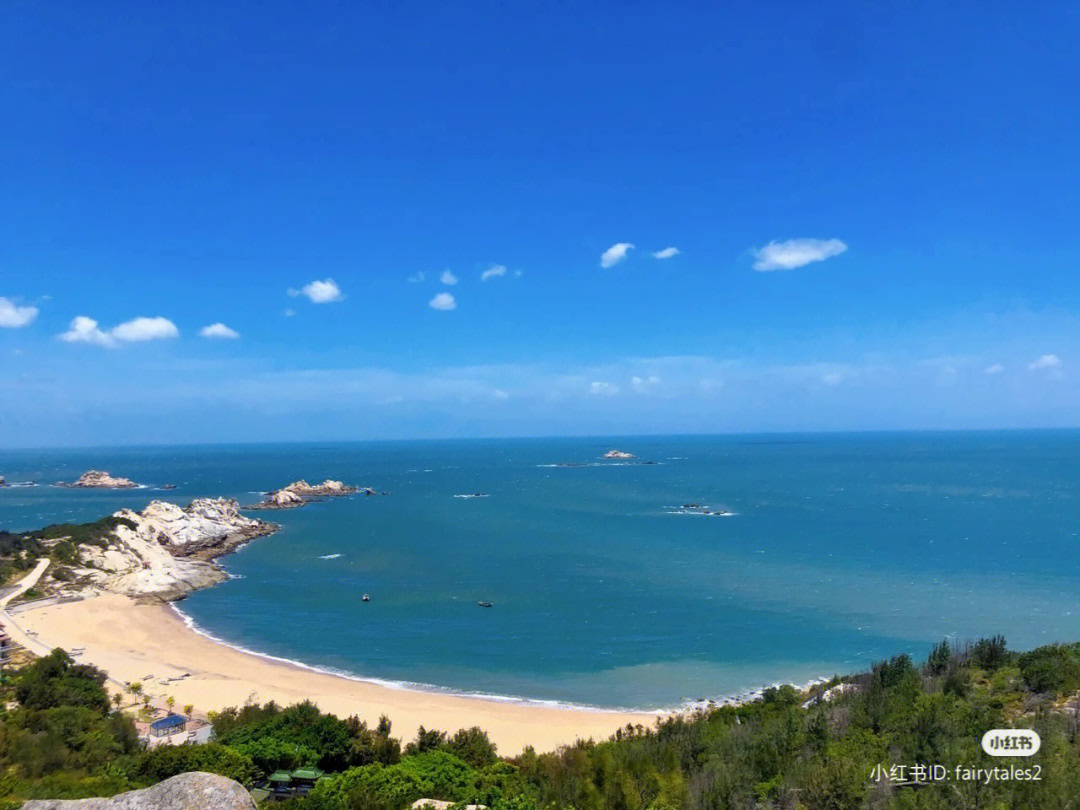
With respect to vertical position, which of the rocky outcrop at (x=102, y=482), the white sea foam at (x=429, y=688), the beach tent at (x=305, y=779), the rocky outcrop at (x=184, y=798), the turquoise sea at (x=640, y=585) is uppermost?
the rocky outcrop at (x=184, y=798)

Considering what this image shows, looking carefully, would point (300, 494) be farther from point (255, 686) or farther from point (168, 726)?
point (168, 726)

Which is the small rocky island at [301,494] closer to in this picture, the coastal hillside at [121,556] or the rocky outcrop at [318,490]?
the rocky outcrop at [318,490]

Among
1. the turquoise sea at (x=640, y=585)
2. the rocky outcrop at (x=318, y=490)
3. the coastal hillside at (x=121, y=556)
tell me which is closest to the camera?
the turquoise sea at (x=640, y=585)

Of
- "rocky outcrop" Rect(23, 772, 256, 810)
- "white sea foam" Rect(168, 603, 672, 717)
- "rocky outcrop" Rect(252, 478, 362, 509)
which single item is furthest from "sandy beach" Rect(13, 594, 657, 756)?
"rocky outcrop" Rect(252, 478, 362, 509)

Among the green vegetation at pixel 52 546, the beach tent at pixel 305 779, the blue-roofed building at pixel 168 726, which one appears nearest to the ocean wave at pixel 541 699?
the blue-roofed building at pixel 168 726

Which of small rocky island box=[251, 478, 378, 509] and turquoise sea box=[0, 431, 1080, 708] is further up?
small rocky island box=[251, 478, 378, 509]

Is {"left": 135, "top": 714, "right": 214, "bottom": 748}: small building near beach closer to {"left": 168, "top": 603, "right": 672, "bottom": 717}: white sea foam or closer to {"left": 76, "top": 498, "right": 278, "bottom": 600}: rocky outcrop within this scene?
{"left": 168, "top": 603, "right": 672, "bottom": 717}: white sea foam

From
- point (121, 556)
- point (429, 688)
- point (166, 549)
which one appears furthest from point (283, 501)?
point (429, 688)
